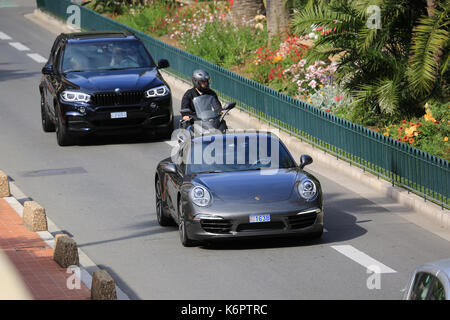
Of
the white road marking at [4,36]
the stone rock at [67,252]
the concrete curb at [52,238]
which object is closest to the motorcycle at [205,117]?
the concrete curb at [52,238]

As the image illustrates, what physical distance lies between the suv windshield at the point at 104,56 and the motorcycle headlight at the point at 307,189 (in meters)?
9.51

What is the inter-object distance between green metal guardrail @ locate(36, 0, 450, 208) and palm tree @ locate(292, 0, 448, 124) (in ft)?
4.02

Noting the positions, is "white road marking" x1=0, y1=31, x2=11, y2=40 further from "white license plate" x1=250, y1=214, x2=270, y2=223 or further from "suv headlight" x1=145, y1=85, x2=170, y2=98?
"white license plate" x1=250, y1=214, x2=270, y2=223

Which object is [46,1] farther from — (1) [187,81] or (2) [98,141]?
(2) [98,141]

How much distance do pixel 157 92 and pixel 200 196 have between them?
8333 mm

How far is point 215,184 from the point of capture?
44.9ft

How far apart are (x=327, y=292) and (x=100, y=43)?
1241cm

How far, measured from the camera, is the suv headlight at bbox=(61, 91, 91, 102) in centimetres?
2116

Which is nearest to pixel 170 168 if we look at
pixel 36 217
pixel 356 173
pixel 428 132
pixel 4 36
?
pixel 36 217

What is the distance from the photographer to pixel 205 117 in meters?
16.6

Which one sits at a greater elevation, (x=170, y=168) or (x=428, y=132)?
(x=170, y=168)

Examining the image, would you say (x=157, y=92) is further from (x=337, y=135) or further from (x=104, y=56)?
(x=337, y=135)

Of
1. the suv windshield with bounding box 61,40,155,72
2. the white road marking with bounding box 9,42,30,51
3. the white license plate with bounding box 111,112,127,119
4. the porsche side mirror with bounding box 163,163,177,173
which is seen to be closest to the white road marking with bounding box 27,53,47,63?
the white road marking with bounding box 9,42,30,51

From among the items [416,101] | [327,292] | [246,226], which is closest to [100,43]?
[416,101]
